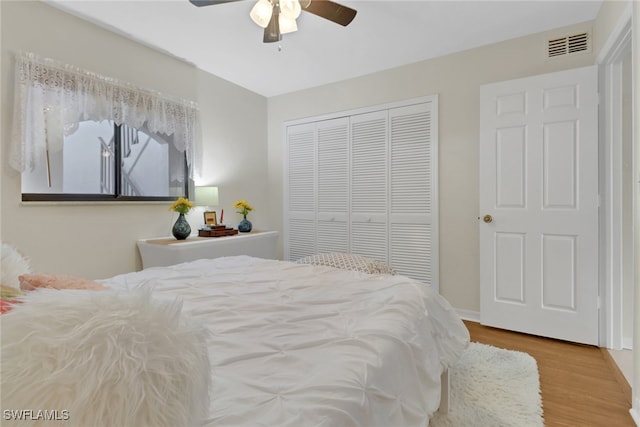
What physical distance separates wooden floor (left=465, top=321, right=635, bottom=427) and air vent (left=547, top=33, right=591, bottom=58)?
246 cm

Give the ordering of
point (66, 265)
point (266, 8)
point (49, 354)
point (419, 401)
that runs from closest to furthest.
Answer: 1. point (49, 354)
2. point (419, 401)
3. point (266, 8)
4. point (66, 265)

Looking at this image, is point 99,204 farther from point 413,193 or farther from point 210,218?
point 413,193

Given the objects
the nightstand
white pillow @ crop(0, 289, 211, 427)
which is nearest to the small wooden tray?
the nightstand

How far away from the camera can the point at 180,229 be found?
10.3 feet

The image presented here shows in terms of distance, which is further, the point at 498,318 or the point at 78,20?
the point at 498,318

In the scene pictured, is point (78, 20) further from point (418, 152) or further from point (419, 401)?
point (419, 401)

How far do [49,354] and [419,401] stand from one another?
1.04 metres

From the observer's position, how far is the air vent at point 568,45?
105 inches

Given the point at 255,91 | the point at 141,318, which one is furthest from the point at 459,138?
the point at 141,318

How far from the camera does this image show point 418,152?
3.45m

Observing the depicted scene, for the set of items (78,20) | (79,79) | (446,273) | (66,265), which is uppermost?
(78,20)

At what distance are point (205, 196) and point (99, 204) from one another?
99 centimetres

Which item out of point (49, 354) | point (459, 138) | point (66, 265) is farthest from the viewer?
point (459, 138)

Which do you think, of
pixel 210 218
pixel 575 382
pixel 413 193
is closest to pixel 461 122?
pixel 413 193
